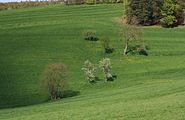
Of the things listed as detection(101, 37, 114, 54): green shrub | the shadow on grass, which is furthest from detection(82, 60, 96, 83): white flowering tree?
detection(101, 37, 114, 54): green shrub

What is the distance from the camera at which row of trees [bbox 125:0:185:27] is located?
399ft

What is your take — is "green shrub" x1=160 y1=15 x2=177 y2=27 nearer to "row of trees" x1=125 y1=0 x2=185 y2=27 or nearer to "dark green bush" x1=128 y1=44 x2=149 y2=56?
"row of trees" x1=125 y1=0 x2=185 y2=27

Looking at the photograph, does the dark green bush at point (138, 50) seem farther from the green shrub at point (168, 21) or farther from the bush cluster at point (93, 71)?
the green shrub at point (168, 21)

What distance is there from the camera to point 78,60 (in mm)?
92188

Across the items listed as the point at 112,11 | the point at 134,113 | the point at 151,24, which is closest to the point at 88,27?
the point at 151,24

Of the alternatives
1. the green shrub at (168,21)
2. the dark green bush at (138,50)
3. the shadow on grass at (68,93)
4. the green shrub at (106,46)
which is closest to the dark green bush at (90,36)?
the green shrub at (106,46)

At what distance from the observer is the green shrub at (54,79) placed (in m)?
70.1

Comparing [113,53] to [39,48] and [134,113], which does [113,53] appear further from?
[134,113]

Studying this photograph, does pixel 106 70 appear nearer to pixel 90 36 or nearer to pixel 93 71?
pixel 93 71

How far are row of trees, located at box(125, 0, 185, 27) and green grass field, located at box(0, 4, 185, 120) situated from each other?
436cm

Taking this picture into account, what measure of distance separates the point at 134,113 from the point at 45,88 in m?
41.0

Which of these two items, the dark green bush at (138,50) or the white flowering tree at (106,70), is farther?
the dark green bush at (138,50)

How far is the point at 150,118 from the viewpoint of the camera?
30.1m

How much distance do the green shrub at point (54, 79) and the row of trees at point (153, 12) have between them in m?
53.7
